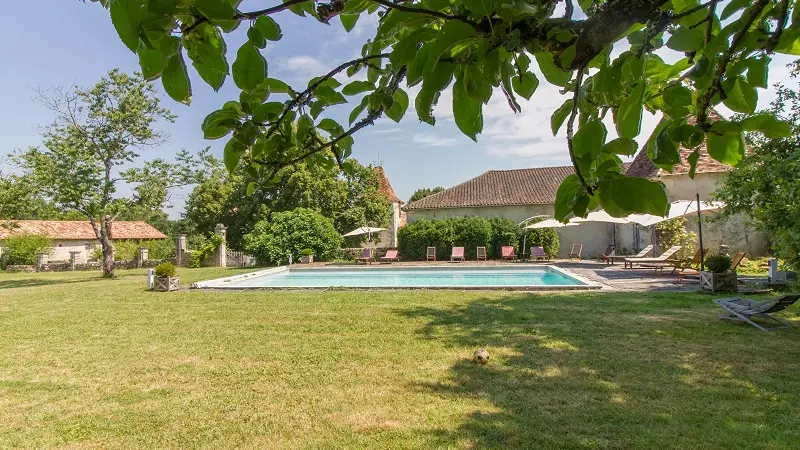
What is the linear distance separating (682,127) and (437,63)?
44 centimetres

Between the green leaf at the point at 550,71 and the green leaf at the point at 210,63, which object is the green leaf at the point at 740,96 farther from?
the green leaf at the point at 210,63

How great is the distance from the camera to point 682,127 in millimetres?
792

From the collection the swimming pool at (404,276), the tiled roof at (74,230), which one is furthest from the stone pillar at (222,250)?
the tiled roof at (74,230)

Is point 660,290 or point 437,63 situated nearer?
point 437,63

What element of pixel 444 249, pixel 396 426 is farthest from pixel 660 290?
pixel 444 249

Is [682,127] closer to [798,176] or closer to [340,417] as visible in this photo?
[340,417]

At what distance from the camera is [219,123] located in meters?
1.11

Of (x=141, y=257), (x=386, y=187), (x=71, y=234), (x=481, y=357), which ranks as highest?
(x=386, y=187)

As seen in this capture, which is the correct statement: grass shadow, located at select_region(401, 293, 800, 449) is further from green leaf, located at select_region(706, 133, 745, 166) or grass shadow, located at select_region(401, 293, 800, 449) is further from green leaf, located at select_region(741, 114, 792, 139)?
green leaf, located at select_region(741, 114, 792, 139)

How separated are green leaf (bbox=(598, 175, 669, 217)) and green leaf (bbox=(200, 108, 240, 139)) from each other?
0.84 m

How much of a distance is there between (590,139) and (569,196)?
10 centimetres

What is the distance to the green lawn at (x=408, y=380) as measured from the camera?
418 cm

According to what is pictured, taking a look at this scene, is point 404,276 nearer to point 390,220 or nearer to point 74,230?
point 390,220

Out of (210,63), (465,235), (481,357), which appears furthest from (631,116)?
(465,235)
